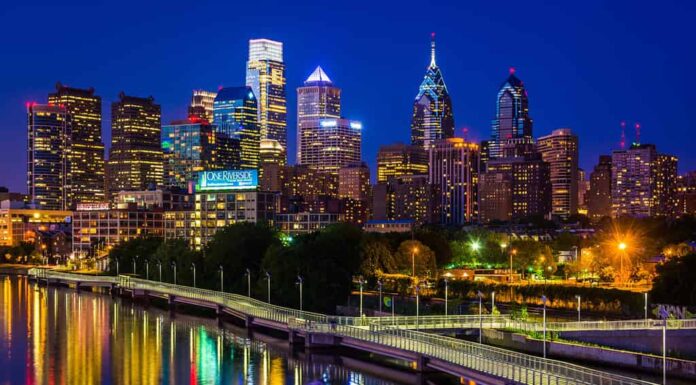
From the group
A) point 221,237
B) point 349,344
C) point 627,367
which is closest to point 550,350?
point 627,367

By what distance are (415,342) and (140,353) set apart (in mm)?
27653

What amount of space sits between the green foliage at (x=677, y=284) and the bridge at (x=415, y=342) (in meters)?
16.1

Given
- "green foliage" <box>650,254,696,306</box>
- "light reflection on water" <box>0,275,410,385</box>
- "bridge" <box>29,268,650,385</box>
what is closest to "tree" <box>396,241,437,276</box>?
"bridge" <box>29,268,650,385</box>

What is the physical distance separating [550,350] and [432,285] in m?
42.1

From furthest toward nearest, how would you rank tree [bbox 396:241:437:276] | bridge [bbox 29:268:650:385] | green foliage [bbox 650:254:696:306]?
tree [bbox 396:241:437:276] → green foliage [bbox 650:254:696:306] → bridge [bbox 29:268:650:385]

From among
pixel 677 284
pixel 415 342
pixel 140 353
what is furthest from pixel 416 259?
pixel 415 342

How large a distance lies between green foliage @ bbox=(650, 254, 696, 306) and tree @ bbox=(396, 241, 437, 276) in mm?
40634

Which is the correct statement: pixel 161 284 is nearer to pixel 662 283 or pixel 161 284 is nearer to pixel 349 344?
pixel 349 344

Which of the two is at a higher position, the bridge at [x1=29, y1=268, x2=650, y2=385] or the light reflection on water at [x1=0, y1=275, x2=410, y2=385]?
the bridge at [x1=29, y1=268, x2=650, y2=385]

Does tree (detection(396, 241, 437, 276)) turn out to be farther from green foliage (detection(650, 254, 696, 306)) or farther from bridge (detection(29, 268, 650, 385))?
green foliage (detection(650, 254, 696, 306))

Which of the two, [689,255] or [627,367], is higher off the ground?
[689,255]

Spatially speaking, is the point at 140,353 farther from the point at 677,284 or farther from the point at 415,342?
the point at 677,284

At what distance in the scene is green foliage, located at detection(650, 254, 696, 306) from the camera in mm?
81000

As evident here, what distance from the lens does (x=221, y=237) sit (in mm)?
126125
